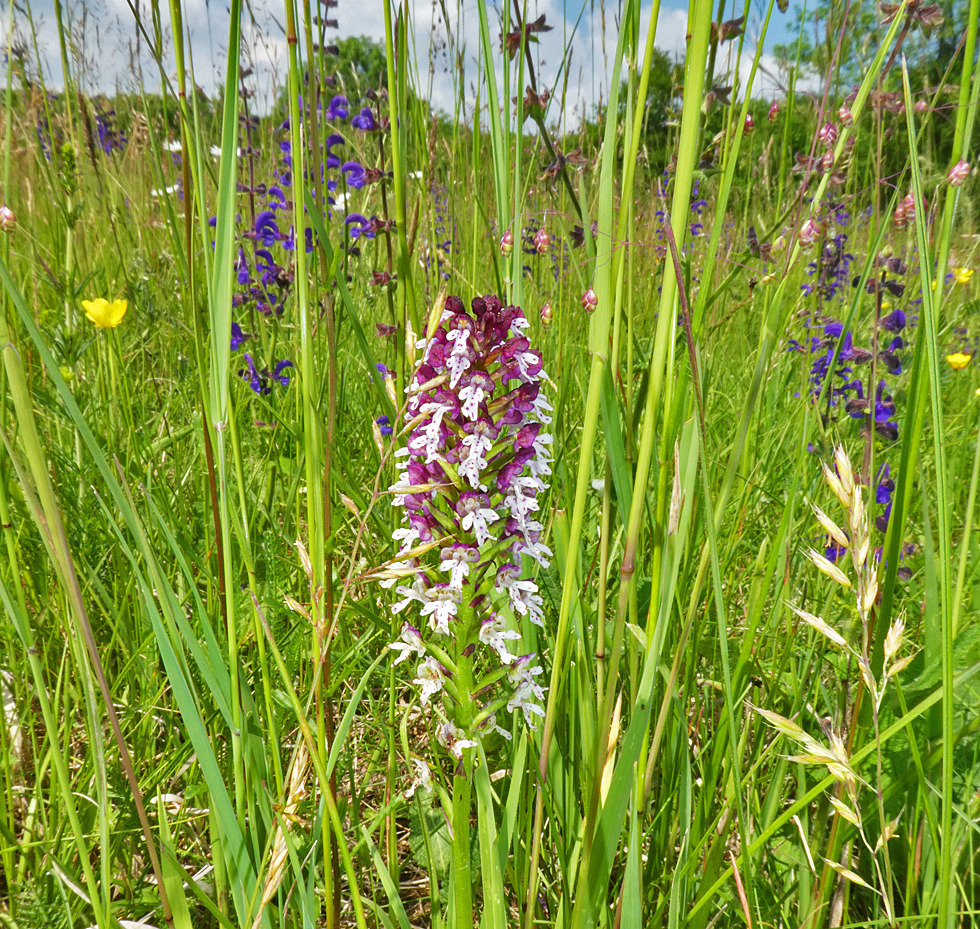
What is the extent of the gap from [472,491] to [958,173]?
2.73 ft

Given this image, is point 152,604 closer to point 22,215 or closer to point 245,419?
point 245,419

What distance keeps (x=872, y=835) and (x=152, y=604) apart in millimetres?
1336

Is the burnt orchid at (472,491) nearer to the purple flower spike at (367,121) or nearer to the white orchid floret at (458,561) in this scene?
the white orchid floret at (458,561)

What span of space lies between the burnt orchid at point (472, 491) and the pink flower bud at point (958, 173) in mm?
626

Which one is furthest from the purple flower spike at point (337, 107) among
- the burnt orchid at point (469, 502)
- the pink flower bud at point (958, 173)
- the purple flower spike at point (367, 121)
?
the pink flower bud at point (958, 173)

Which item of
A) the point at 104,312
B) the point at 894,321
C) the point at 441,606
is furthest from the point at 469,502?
the point at 894,321

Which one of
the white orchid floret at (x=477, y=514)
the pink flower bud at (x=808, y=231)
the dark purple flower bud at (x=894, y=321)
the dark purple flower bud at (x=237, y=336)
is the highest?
the pink flower bud at (x=808, y=231)

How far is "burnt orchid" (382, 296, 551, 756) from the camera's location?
0.95m

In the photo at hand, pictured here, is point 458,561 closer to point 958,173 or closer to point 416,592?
point 416,592

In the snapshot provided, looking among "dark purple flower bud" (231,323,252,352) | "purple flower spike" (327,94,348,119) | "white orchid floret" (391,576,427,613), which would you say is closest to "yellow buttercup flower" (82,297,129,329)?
"dark purple flower bud" (231,323,252,352)

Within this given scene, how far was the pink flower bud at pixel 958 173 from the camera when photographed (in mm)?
978

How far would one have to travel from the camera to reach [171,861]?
2.90 feet

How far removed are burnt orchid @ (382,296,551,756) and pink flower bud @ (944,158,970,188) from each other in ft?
2.05

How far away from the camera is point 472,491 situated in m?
0.98
